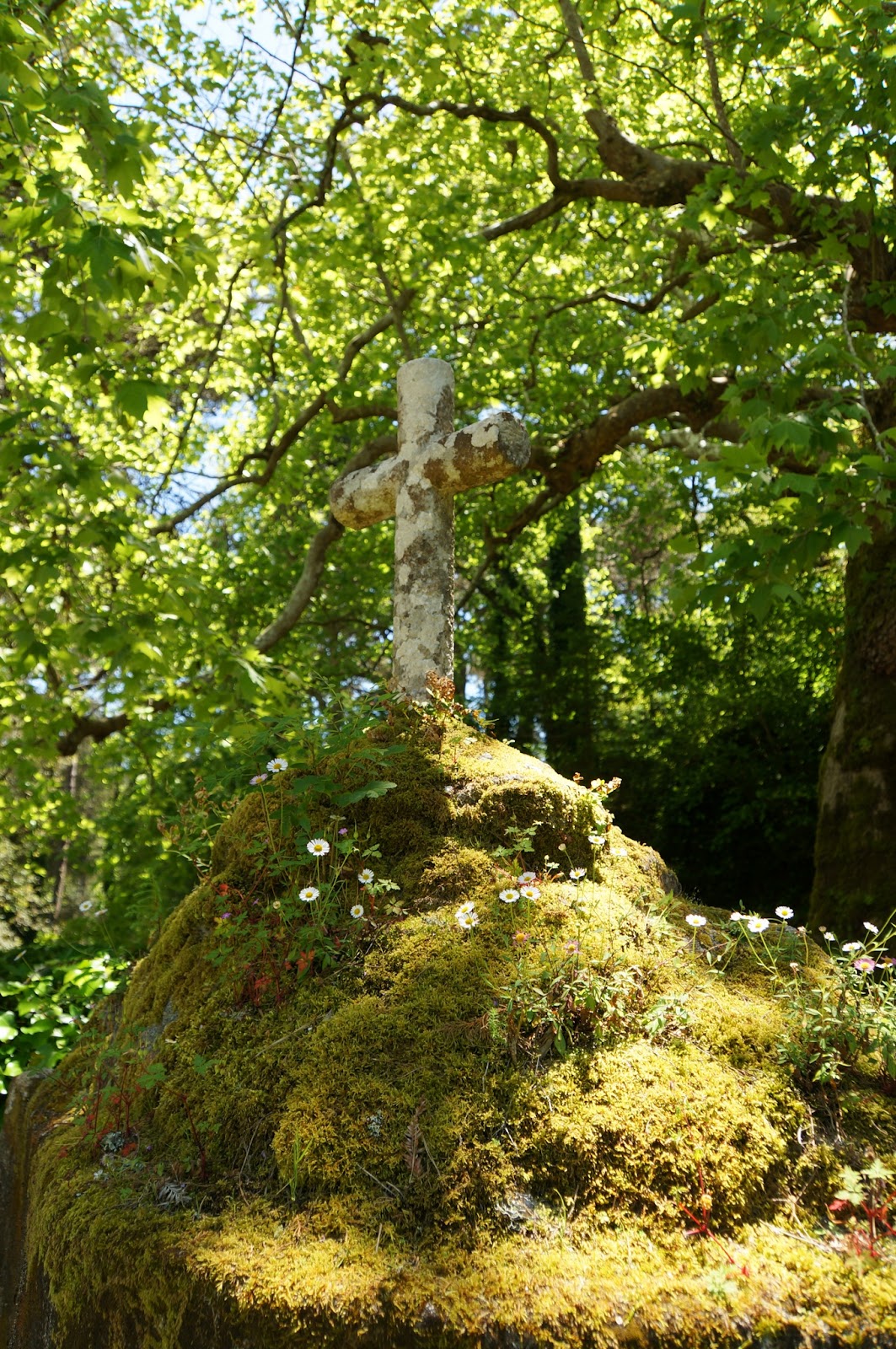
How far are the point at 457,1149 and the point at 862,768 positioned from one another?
5022 millimetres

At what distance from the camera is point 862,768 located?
21.5 feet

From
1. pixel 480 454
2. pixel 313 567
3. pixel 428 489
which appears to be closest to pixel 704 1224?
pixel 480 454

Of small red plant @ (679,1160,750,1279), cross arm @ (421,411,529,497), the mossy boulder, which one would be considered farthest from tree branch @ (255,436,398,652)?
small red plant @ (679,1160,750,1279)

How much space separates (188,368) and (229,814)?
7033 mm

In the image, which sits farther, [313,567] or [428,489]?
[313,567]

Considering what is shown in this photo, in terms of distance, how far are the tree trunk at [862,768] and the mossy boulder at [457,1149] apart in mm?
3336

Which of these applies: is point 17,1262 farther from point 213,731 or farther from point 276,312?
point 276,312

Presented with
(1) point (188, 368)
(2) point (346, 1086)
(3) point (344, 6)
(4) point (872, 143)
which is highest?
(3) point (344, 6)

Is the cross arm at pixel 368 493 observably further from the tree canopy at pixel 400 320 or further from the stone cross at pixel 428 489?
the tree canopy at pixel 400 320

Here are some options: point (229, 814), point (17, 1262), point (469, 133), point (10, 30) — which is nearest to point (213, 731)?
point (229, 814)

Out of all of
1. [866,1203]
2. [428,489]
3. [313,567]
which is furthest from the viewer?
[313,567]

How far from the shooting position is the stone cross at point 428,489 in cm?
415

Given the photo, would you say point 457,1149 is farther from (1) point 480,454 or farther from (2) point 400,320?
(2) point 400,320

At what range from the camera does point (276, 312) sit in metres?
9.51
